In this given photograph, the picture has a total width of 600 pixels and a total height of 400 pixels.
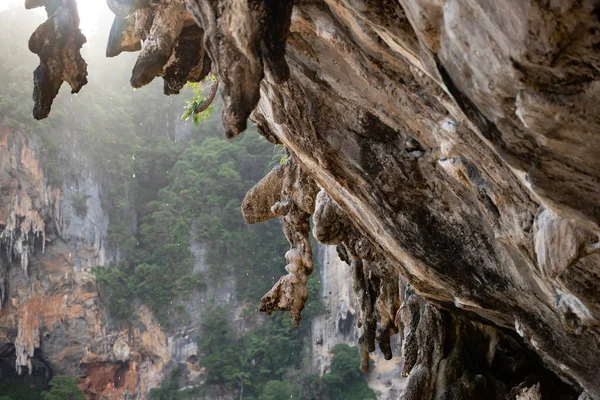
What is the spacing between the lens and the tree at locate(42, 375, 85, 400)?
65.3 ft

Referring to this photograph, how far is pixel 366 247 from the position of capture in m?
5.71

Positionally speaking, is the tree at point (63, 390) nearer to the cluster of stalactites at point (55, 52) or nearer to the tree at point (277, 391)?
the tree at point (277, 391)

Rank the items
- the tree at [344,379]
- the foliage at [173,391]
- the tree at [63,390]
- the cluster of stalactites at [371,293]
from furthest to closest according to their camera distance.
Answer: the foliage at [173,391] → the tree at [344,379] → the tree at [63,390] → the cluster of stalactites at [371,293]

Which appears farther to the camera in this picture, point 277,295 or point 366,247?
point 277,295

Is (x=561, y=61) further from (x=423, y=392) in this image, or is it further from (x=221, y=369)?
(x=221, y=369)

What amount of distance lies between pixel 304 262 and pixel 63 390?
1644cm

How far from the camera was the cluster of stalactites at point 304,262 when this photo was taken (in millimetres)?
6008

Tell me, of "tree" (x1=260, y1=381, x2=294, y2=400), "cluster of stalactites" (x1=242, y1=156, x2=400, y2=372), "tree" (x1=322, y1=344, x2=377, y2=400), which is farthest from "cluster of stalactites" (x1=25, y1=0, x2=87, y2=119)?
"tree" (x1=322, y1=344, x2=377, y2=400)

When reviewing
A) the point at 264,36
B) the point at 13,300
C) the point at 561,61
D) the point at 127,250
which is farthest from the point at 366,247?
the point at 127,250

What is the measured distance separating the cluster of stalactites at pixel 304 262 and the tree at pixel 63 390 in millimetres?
15912

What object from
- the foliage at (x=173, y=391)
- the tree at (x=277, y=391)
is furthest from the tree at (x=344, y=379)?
the foliage at (x=173, y=391)

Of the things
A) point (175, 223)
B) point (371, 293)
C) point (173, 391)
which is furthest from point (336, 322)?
point (371, 293)

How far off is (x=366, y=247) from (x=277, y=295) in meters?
1.04

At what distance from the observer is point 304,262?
20.5 feet
